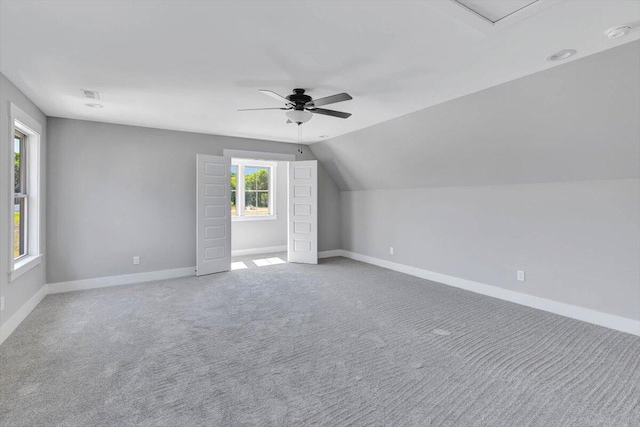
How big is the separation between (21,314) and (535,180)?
20.2 feet

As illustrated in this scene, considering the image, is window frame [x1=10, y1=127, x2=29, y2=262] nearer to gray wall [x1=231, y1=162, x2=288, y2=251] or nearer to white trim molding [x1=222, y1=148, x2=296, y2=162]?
white trim molding [x1=222, y1=148, x2=296, y2=162]

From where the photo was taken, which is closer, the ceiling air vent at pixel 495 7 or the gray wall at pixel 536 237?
the ceiling air vent at pixel 495 7

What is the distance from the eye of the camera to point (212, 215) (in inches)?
219

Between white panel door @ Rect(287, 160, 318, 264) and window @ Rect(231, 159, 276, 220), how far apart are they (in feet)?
4.93

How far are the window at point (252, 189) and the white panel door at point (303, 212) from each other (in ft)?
4.93

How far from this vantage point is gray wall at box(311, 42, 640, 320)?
2928mm

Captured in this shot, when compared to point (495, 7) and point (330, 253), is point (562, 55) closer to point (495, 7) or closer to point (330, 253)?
point (495, 7)

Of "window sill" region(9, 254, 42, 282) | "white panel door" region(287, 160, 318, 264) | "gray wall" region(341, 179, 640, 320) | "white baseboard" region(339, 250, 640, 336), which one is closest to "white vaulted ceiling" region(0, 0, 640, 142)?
"gray wall" region(341, 179, 640, 320)

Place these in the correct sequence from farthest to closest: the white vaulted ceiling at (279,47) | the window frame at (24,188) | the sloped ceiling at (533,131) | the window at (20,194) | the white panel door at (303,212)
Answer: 1. the white panel door at (303,212)
2. the window frame at (24,188)
3. the window at (20,194)
4. the sloped ceiling at (533,131)
5. the white vaulted ceiling at (279,47)

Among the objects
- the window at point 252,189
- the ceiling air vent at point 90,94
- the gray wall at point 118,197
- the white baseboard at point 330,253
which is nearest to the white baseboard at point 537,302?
the white baseboard at point 330,253

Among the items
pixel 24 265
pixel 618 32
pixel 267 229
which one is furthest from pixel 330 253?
pixel 618 32

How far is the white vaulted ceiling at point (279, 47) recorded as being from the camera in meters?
1.99

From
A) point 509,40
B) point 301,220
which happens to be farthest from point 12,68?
point 301,220

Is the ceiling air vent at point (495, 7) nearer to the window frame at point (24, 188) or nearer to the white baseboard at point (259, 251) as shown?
the window frame at point (24, 188)
